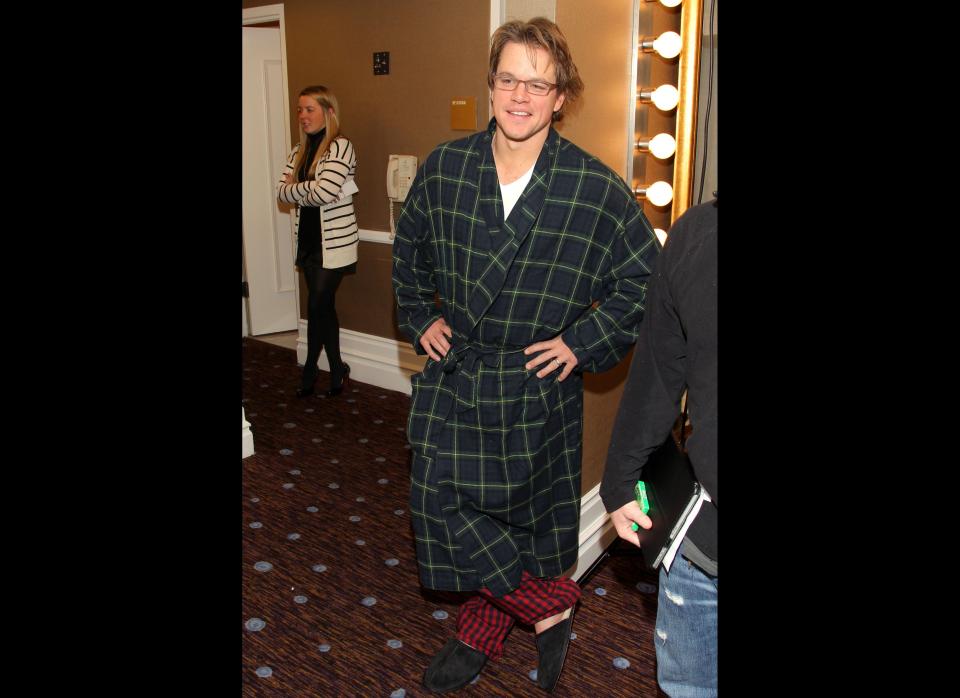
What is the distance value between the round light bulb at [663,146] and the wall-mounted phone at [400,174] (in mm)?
2015

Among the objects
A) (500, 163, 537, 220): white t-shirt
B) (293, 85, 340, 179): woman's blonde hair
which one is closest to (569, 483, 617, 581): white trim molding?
(500, 163, 537, 220): white t-shirt

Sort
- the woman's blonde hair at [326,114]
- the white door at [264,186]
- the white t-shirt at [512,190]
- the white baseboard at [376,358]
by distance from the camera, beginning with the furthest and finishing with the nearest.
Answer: the white door at [264,186], the white baseboard at [376,358], the woman's blonde hair at [326,114], the white t-shirt at [512,190]

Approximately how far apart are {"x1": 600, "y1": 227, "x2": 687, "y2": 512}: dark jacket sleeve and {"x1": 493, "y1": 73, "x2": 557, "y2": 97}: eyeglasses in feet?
2.33

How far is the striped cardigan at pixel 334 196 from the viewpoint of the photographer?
4.06m

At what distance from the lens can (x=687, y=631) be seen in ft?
4.19

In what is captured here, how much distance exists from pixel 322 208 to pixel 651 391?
314 centimetres

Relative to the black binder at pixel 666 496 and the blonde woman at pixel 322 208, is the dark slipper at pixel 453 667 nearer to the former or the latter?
the black binder at pixel 666 496

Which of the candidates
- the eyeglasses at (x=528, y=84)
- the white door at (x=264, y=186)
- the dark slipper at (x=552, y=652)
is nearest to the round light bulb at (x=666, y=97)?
the eyeglasses at (x=528, y=84)

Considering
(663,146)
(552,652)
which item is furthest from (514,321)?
(552,652)

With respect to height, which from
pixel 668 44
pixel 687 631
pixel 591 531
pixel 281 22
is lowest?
pixel 591 531

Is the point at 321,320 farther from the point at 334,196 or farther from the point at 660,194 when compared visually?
the point at 660,194
